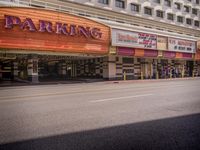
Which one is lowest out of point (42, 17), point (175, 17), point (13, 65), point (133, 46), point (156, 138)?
point (156, 138)

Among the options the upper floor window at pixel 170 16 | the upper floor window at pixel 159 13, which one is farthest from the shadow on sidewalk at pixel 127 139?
the upper floor window at pixel 170 16

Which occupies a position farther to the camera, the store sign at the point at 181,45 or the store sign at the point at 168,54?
the store sign at the point at 181,45

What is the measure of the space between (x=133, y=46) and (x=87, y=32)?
6173 mm

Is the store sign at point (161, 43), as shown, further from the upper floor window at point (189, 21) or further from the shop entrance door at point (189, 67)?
the upper floor window at point (189, 21)

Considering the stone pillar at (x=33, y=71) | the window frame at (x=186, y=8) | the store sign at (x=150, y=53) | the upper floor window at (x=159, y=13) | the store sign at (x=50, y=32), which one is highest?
the window frame at (x=186, y=8)

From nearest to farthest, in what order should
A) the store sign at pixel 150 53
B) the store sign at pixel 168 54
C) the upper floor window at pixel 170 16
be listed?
1. the store sign at pixel 150 53
2. the store sign at pixel 168 54
3. the upper floor window at pixel 170 16

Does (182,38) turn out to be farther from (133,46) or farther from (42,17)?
(42,17)

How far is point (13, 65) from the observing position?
2520 cm

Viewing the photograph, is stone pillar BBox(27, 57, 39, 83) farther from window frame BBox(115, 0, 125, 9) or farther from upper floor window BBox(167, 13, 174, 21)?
upper floor window BBox(167, 13, 174, 21)

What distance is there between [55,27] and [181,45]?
19500mm

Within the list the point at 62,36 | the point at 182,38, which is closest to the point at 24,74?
the point at 62,36

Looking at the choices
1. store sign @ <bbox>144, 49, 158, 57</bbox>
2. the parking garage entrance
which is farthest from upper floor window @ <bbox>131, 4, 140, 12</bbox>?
the parking garage entrance

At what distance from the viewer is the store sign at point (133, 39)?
76.2 feet

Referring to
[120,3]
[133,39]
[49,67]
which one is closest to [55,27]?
[133,39]
